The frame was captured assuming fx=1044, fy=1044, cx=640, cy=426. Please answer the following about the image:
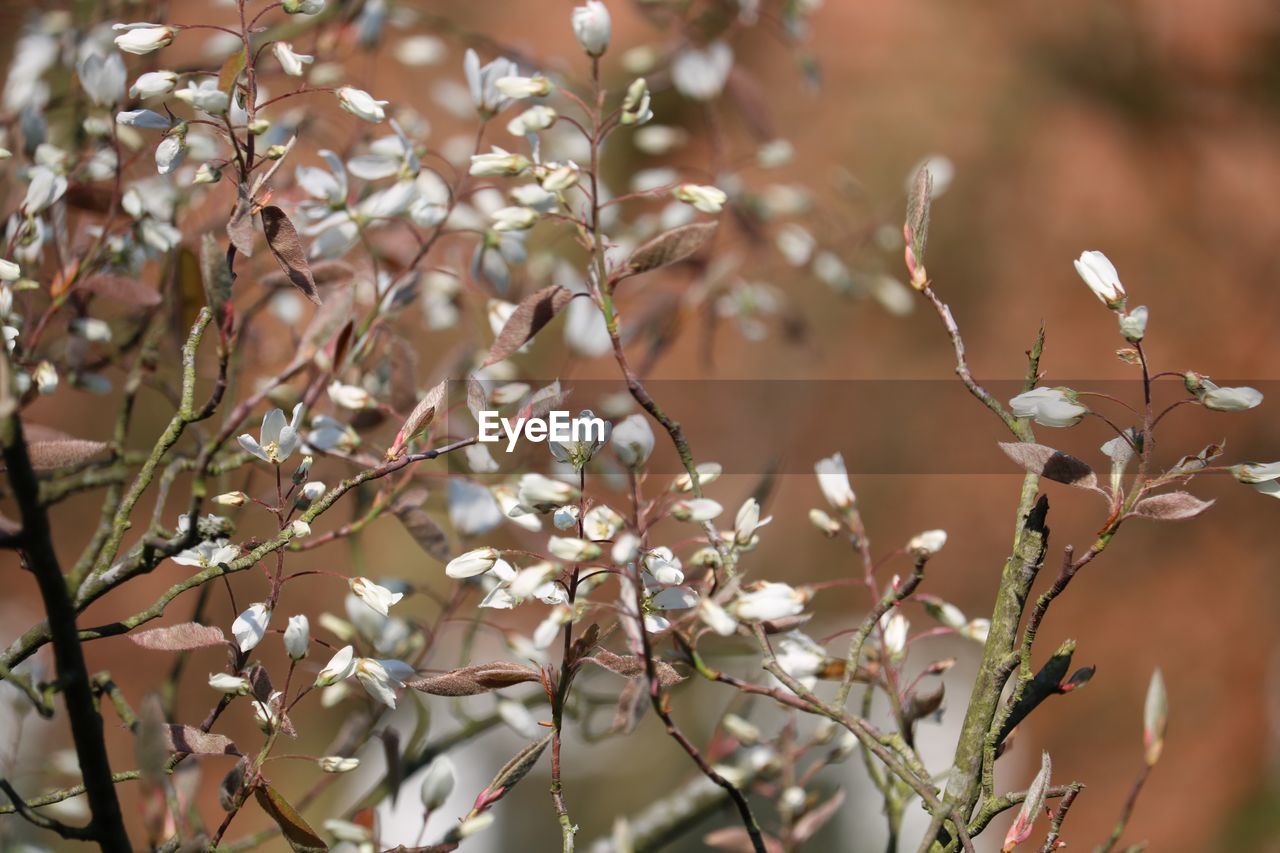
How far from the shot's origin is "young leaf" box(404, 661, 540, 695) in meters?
0.59

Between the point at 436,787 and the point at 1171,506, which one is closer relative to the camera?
the point at 1171,506

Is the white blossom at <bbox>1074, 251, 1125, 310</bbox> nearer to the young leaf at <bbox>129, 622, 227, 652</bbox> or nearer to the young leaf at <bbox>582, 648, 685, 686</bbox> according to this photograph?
the young leaf at <bbox>582, 648, 685, 686</bbox>

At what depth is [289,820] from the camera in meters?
0.57

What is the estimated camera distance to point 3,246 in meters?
0.75

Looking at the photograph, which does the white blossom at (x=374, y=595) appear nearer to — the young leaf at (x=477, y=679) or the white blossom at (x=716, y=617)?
the young leaf at (x=477, y=679)

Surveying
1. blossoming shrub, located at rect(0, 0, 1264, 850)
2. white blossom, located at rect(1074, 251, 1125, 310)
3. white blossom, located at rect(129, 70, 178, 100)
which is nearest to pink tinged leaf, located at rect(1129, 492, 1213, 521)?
blossoming shrub, located at rect(0, 0, 1264, 850)

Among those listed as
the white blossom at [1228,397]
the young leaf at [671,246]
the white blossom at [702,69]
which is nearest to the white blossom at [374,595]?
the young leaf at [671,246]

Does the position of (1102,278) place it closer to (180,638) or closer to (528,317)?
(528,317)

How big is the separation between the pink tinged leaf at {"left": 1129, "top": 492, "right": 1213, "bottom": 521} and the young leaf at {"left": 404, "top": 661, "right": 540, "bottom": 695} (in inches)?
13.3

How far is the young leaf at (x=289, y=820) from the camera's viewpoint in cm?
56

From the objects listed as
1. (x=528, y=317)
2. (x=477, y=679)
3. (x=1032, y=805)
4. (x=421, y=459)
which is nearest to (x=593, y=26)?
(x=528, y=317)

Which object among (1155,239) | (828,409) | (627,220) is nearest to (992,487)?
(828,409)

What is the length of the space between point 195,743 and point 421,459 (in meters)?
0.19

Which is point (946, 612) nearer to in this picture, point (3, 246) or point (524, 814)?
point (3, 246)
